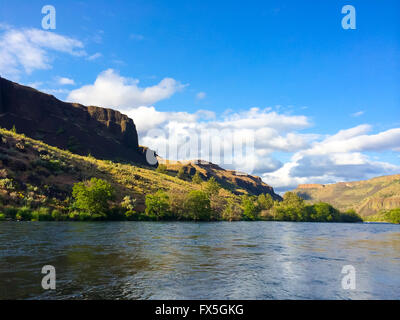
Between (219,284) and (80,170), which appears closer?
(219,284)

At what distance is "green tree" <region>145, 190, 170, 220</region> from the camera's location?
65438mm

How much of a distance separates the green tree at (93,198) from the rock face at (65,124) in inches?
3083

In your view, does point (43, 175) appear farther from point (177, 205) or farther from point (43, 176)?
point (177, 205)

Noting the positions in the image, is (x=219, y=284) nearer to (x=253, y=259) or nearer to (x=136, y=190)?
(x=253, y=259)

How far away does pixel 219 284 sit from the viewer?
499 inches

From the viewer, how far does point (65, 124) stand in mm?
145750

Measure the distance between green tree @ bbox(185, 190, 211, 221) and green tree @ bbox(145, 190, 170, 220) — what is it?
Result: 6394 millimetres

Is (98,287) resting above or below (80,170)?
below

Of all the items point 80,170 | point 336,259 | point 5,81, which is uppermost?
point 5,81

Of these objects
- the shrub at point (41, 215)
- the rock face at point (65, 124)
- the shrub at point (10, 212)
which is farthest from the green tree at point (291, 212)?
the shrub at point (10, 212)

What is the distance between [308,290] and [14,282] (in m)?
12.0

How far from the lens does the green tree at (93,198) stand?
54.8m
